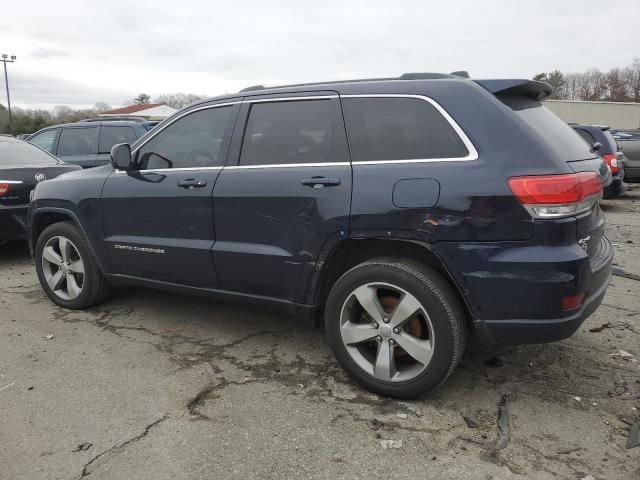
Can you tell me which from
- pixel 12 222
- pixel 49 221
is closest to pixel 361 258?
pixel 49 221

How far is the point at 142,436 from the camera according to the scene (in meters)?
2.89

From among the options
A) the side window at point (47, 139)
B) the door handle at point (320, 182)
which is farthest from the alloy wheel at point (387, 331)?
the side window at point (47, 139)

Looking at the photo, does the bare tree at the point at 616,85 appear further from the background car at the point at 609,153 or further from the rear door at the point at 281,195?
the rear door at the point at 281,195

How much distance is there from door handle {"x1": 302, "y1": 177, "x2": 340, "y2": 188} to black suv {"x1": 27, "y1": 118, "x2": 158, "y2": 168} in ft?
24.8

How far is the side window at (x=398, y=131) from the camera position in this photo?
3020 millimetres

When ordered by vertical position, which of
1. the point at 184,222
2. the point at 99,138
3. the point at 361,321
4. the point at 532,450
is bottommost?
the point at 532,450

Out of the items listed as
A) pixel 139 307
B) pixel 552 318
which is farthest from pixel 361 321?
pixel 139 307

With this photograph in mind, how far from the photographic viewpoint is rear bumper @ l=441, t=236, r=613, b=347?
8.98 ft

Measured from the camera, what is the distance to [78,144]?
1037 cm

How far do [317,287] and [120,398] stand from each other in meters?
1.36

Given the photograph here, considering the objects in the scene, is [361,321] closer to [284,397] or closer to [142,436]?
[284,397]

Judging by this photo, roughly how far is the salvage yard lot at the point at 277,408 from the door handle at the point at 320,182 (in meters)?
1.24

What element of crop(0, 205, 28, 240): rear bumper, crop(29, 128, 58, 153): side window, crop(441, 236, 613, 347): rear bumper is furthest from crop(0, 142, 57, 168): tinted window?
crop(441, 236, 613, 347): rear bumper

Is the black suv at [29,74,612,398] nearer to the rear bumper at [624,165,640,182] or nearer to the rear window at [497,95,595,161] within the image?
the rear window at [497,95,595,161]
